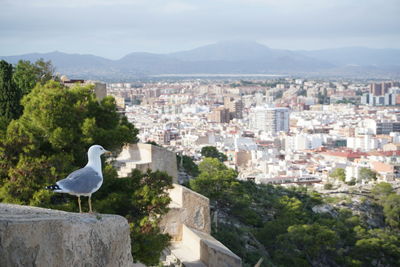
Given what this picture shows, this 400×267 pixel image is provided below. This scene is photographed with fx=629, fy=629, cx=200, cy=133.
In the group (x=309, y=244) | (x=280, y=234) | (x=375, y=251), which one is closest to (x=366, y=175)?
(x=375, y=251)

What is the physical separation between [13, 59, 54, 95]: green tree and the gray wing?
18.0 ft

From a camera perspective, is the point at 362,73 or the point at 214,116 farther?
the point at 362,73

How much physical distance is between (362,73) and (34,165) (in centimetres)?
19586

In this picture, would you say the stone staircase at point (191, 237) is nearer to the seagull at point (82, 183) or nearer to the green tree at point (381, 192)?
the seagull at point (82, 183)

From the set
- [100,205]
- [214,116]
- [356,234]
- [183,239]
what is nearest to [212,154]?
[356,234]

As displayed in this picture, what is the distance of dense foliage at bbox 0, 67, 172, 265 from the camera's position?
509 cm

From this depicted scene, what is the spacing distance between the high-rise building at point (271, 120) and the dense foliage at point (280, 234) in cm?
6551

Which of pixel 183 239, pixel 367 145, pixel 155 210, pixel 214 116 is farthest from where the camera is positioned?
pixel 214 116

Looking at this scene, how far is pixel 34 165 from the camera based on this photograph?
5156mm

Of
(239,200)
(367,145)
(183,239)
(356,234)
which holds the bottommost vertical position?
(367,145)

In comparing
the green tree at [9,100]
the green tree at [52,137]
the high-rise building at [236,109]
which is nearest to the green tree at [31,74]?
the green tree at [9,100]

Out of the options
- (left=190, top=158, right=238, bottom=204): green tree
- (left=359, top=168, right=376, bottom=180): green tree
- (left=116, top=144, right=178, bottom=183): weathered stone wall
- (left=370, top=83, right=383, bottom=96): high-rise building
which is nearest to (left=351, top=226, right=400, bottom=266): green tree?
(left=190, top=158, right=238, bottom=204): green tree

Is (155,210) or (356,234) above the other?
(155,210)

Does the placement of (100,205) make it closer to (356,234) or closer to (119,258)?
(119,258)
